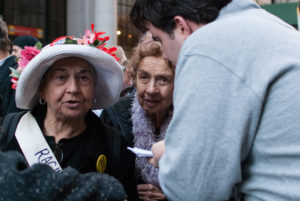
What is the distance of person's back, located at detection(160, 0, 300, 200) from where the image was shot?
1201mm

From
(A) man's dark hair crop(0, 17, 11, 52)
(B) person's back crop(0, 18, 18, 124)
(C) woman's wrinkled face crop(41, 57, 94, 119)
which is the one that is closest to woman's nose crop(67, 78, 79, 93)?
(C) woman's wrinkled face crop(41, 57, 94, 119)

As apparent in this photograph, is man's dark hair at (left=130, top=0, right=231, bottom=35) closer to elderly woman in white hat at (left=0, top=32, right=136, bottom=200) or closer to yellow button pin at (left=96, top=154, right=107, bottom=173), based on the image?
elderly woman in white hat at (left=0, top=32, right=136, bottom=200)

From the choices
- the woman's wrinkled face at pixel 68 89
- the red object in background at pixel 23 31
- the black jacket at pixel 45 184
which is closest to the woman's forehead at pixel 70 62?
the woman's wrinkled face at pixel 68 89

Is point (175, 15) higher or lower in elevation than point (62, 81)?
higher

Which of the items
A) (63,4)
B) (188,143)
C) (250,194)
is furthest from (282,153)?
(63,4)

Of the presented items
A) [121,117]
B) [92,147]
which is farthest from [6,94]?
[92,147]

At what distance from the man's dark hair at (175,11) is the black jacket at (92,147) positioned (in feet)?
3.07

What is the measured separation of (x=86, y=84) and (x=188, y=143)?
125cm

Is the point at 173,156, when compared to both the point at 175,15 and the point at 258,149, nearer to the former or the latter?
the point at 258,149

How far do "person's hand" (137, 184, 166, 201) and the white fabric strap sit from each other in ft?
2.09

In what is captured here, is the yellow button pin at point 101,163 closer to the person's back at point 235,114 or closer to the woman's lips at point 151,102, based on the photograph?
the woman's lips at point 151,102

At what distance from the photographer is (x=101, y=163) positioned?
7.43 feet

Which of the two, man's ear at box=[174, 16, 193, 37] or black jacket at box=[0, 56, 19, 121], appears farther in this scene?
black jacket at box=[0, 56, 19, 121]

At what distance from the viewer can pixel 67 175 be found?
107 cm
